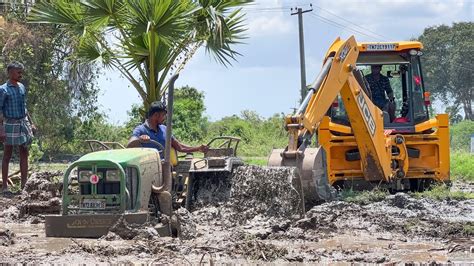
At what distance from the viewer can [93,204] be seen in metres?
8.59

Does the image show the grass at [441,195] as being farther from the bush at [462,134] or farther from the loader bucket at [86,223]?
the bush at [462,134]

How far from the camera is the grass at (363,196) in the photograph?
12188mm

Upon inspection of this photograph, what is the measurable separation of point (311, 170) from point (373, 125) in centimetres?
240

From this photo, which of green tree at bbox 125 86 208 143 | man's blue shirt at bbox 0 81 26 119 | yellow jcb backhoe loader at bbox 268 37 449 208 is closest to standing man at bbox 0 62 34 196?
man's blue shirt at bbox 0 81 26 119

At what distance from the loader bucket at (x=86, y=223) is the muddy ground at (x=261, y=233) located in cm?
10

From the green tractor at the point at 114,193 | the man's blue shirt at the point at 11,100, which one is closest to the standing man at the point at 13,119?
the man's blue shirt at the point at 11,100

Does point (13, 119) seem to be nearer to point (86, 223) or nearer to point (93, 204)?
point (93, 204)

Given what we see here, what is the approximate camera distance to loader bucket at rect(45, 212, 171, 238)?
8.38 meters

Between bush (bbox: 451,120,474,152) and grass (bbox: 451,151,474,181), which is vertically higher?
bush (bbox: 451,120,474,152)

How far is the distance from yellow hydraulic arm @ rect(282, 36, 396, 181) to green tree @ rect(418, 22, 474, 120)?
1778 inches

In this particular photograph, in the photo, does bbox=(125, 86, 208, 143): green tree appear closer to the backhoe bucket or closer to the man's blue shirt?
the man's blue shirt

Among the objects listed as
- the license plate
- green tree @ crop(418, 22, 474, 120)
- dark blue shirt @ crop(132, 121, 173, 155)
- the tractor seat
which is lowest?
the license plate

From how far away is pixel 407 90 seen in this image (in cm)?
1434

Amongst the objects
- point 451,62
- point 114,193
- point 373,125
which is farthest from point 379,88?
point 451,62
